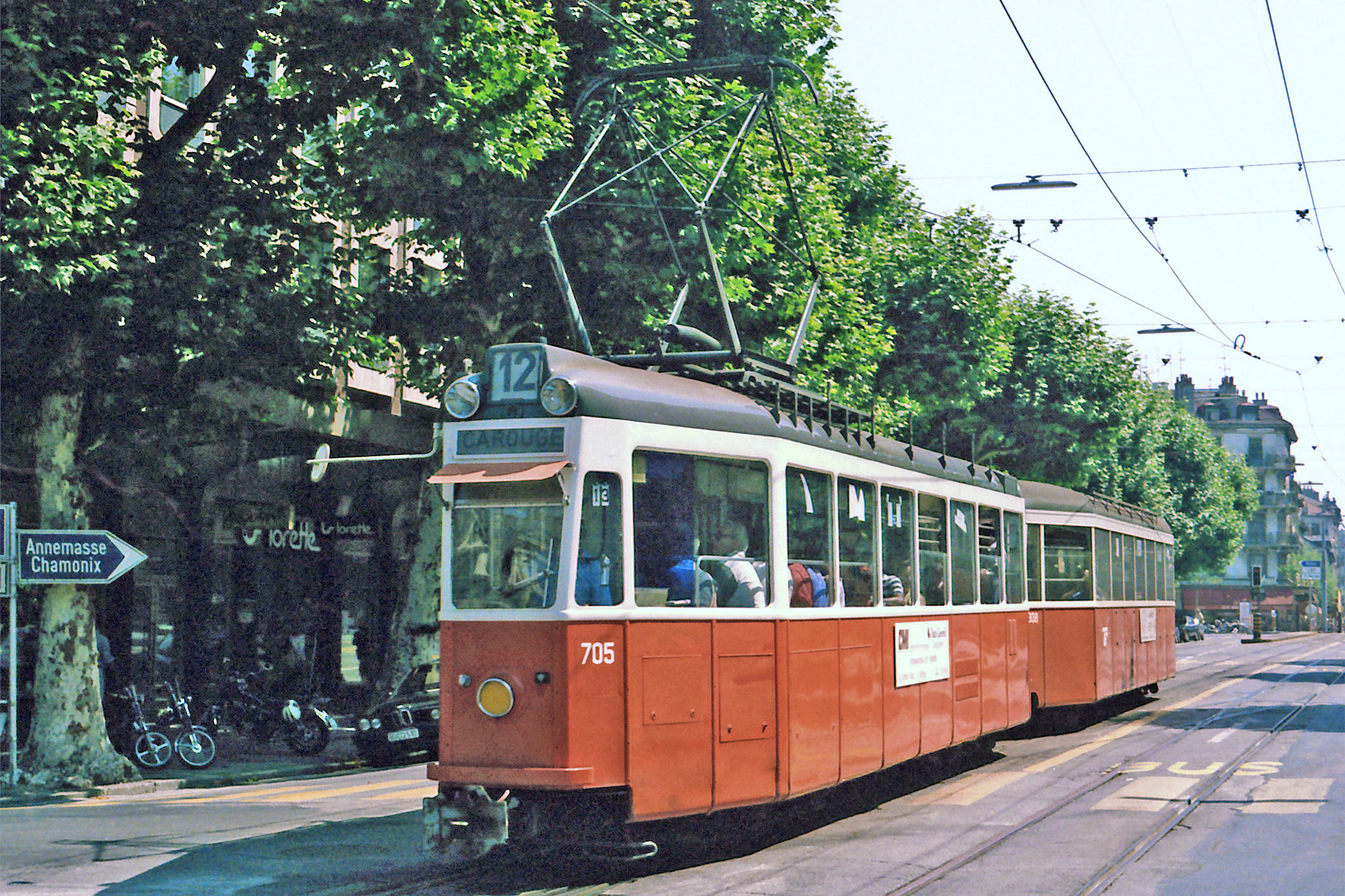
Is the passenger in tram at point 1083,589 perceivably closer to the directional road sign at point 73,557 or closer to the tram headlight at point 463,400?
the directional road sign at point 73,557

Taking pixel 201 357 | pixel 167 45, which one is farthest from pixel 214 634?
pixel 167 45

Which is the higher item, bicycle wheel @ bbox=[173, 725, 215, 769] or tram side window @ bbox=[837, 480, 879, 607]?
tram side window @ bbox=[837, 480, 879, 607]

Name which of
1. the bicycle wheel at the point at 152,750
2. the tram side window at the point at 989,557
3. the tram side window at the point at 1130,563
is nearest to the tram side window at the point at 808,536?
the tram side window at the point at 989,557

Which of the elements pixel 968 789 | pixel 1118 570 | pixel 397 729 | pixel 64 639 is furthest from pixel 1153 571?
pixel 64 639

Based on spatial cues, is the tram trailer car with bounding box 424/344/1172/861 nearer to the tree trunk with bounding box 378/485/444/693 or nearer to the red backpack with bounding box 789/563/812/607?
the red backpack with bounding box 789/563/812/607

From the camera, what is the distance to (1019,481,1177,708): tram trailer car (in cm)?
1792

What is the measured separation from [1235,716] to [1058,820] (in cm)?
1121

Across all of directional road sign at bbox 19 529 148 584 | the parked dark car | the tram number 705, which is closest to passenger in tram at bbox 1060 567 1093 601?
the parked dark car

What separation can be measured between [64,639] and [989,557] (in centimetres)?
912

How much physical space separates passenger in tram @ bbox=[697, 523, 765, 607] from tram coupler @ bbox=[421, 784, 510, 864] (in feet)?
5.84

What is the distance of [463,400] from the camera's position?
9172 millimetres

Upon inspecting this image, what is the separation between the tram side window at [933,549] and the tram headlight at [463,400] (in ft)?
15.9

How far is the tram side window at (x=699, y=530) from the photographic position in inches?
354

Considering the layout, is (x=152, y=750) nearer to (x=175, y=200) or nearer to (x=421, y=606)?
(x=421, y=606)
